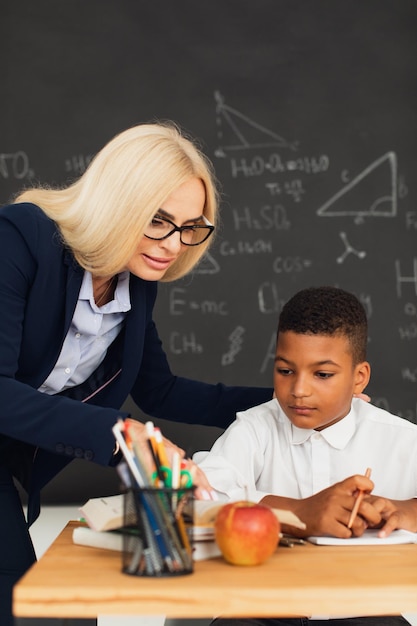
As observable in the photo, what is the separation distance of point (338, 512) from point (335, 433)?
0.40m

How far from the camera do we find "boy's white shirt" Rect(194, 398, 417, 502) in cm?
178

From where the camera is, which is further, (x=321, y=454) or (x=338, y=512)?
(x=321, y=454)

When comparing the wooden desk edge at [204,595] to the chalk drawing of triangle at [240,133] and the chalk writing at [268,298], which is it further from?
the chalk drawing of triangle at [240,133]

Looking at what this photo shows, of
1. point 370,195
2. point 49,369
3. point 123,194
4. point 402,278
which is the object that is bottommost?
point 49,369

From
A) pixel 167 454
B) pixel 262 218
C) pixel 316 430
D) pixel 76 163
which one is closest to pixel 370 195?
pixel 262 218

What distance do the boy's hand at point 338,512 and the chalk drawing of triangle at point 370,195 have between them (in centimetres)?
294

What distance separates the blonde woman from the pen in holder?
485mm

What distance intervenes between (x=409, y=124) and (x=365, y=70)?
0.34 m

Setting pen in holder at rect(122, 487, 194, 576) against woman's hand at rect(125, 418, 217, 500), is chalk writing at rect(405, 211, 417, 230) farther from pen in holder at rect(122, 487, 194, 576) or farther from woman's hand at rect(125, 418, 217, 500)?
pen in holder at rect(122, 487, 194, 576)

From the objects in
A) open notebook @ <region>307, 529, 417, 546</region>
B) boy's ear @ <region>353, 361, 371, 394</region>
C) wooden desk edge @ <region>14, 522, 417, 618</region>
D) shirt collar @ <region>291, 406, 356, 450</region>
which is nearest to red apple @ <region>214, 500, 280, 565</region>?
wooden desk edge @ <region>14, 522, 417, 618</region>

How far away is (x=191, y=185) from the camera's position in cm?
182

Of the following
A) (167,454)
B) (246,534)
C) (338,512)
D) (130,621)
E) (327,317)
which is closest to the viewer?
(246,534)

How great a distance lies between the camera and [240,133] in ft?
14.0

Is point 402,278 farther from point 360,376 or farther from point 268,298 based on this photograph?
point 360,376
